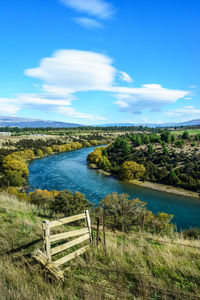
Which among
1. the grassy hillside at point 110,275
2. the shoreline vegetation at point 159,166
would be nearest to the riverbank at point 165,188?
the shoreline vegetation at point 159,166

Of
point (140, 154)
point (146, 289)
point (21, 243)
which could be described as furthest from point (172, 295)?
point (140, 154)

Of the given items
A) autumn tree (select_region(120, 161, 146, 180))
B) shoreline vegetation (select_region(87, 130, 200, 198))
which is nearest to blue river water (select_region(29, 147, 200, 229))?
autumn tree (select_region(120, 161, 146, 180))

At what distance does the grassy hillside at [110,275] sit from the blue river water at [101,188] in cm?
2776

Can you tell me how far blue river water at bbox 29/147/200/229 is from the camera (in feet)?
121

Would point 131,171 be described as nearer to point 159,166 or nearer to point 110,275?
point 159,166

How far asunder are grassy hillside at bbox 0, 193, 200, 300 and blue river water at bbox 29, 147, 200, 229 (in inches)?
1093

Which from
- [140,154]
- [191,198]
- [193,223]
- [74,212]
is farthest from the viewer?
[140,154]

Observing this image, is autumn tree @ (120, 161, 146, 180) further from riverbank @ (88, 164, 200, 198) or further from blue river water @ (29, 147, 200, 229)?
blue river water @ (29, 147, 200, 229)

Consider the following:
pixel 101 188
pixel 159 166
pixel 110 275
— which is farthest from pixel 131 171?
pixel 110 275

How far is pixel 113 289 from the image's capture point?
14.2 feet

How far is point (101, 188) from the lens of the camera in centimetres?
4903

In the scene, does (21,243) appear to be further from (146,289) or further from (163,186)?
(163,186)

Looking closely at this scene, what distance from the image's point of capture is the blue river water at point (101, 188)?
37.0 m

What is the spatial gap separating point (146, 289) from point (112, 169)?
61.9 meters
